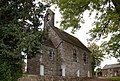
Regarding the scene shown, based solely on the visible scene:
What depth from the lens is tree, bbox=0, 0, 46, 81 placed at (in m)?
13.1

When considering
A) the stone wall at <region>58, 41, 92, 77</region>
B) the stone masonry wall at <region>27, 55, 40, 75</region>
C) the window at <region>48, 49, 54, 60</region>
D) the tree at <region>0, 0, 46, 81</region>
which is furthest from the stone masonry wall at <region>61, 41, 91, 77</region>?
the tree at <region>0, 0, 46, 81</region>

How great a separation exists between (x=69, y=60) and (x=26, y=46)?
27055 mm

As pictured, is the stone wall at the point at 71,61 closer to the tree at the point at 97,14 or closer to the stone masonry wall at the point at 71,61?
the stone masonry wall at the point at 71,61

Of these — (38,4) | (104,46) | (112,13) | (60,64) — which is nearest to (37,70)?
(60,64)

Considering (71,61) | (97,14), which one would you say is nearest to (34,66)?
(71,61)

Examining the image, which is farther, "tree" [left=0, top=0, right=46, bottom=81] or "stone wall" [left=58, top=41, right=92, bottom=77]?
"stone wall" [left=58, top=41, right=92, bottom=77]

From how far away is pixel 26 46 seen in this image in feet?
42.5

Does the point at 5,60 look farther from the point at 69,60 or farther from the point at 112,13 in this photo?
the point at 69,60

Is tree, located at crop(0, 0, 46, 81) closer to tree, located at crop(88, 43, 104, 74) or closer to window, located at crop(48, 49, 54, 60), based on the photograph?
window, located at crop(48, 49, 54, 60)

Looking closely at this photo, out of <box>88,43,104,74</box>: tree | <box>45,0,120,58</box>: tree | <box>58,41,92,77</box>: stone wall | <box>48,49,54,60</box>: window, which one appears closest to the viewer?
<box>45,0,120,58</box>: tree

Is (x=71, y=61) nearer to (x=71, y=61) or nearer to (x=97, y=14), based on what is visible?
(x=71, y=61)

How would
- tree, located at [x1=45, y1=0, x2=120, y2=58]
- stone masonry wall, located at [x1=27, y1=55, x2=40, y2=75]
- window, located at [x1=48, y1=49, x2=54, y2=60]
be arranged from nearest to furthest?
tree, located at [x1=45, y1=0, x2=120, y2=58] → stone masonry wall, located at [x1=27, y1=55, x2=40, y2=75] → window, located at [x1=48, y1=49, x2=54, y2=60]

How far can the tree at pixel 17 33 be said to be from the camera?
13.1m

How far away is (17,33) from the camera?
13.3m
